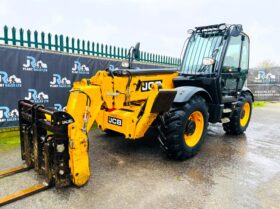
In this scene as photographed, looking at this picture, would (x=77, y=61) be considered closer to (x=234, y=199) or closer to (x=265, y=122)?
(x=234, y=199)

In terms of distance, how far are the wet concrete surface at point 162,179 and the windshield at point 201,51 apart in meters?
1.68

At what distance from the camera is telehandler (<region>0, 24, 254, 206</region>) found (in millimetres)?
3021

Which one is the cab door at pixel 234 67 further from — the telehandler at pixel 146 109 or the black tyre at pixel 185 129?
the black tyre at pixel 185 129

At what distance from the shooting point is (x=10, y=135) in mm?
5516

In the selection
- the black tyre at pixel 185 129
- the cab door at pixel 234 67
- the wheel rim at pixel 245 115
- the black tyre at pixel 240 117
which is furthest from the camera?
the wheel rim at pixel 245 115

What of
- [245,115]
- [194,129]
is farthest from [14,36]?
[245,115]

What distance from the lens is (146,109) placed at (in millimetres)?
3955

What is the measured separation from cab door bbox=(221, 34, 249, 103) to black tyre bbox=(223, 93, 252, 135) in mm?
227

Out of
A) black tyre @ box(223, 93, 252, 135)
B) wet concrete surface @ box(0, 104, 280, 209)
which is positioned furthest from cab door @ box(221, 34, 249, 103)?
wet concrete surface @ box(0, 104, 280, 209)

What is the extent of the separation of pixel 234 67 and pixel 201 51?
90 cm

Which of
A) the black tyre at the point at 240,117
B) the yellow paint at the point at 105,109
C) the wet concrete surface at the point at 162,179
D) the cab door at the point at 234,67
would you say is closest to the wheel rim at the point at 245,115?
the black tyre at the point at 240,117

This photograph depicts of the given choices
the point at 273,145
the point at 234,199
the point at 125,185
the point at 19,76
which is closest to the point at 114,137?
the point at 125,185

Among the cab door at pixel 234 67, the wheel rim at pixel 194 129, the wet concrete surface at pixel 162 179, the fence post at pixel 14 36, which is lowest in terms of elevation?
the wet concrete surface at pixel 162 179

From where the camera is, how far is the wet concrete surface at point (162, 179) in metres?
2.89
